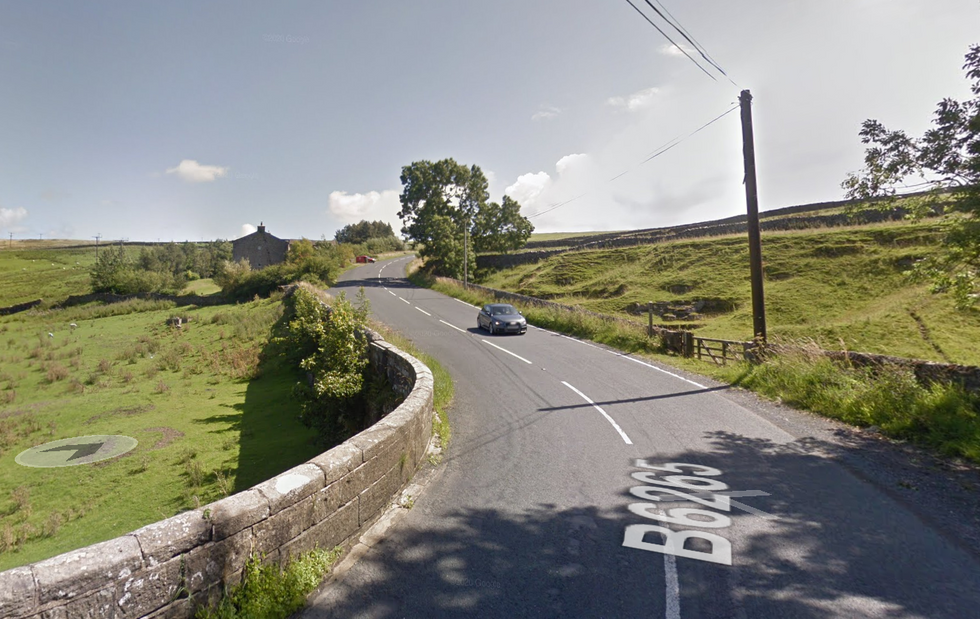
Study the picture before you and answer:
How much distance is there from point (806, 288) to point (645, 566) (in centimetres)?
3116

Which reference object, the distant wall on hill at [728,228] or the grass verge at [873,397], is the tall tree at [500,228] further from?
the grass verge at [873,397]

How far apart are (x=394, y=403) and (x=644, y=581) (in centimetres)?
570

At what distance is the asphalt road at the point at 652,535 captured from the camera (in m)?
3.75

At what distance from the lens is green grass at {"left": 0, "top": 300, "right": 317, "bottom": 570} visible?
895cm

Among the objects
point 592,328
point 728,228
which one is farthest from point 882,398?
point 728,228

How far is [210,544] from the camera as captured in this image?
332cm

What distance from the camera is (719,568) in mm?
4176

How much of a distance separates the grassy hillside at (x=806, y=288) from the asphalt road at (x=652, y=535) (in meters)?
13.9

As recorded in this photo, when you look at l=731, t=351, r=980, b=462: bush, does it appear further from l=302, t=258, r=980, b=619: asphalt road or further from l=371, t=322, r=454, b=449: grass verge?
l=371, t=322, r=454, b=449: grass verge

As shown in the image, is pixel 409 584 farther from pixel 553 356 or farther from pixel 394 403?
pixel 553 356

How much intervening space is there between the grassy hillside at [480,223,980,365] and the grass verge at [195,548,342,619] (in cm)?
1931

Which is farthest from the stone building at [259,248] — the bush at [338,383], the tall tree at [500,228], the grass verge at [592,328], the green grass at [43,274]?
the bush at [338,383]

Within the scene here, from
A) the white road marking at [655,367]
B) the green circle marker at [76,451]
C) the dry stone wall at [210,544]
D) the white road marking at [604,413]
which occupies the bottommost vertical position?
the green circle marker at [76,451]

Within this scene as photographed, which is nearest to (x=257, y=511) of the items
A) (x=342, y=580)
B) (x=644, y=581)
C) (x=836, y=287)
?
(x=342, y=580)
